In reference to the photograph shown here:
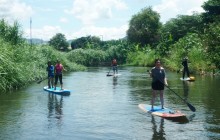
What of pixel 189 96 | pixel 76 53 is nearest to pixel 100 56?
pixel 76 53

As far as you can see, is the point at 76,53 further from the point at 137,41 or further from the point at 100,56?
the point at 137,41

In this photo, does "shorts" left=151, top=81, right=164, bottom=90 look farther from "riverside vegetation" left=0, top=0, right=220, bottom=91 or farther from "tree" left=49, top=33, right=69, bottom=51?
"tree" left=49, top=33, right=69, bottom=51

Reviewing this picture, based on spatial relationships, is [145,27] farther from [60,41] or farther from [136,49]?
[60,41]

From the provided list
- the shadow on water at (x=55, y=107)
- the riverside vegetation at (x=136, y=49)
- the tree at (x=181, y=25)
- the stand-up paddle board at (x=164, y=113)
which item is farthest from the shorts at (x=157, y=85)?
the tree at (x=181, y=25)

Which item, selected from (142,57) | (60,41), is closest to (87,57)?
(142,57)

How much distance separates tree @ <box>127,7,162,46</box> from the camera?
76.8 metres

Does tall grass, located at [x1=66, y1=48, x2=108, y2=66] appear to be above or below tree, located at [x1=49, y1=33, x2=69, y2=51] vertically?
below

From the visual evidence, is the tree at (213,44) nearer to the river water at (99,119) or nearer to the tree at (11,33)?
the river water at (99,119)

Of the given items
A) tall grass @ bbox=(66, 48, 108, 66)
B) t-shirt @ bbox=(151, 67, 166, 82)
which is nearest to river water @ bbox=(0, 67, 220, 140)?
t-shirt @ bbox=(151, 67, 166, 82)

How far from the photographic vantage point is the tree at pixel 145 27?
7681 cm

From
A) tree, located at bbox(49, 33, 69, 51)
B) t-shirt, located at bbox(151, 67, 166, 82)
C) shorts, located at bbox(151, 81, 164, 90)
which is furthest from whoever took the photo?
tree, located at bbox(49, 33, 69, 51)

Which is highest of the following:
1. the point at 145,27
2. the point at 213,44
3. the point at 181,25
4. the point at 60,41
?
the point at 145,27

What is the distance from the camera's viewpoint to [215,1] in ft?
155

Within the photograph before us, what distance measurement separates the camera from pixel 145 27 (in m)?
77.0
